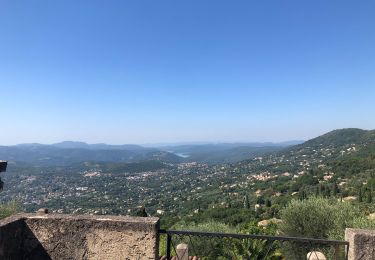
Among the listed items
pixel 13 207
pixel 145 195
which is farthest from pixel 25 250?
pixel 145 195

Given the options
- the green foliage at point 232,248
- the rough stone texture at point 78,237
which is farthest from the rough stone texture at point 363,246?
the green foliage at point 232,248

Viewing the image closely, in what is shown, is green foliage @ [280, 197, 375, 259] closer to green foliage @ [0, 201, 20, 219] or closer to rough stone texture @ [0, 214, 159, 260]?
rough stone texture @ [0, 214, 159, 260]

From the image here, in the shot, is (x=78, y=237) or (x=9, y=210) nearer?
(x=78, y=237)

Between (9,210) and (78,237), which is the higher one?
(78,237)

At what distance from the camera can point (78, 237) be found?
4.59 meters

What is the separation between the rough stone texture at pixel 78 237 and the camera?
14.5 feet

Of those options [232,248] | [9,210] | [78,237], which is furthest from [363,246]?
[9,210]

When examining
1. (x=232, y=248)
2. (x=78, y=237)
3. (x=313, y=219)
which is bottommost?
(x=232, y=248)

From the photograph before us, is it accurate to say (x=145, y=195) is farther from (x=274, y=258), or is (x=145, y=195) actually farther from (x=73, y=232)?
(x=73, y=232)

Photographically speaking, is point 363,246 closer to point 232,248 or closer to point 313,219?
point 232,248

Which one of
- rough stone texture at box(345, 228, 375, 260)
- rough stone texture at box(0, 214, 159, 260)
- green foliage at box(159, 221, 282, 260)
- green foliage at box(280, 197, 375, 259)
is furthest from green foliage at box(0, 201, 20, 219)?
rough stone texture at box(345, 228, 375, 260)

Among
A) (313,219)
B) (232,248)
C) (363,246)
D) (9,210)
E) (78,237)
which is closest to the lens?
(363,246)

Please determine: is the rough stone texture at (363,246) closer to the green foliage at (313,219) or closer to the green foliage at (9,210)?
the green foliage at (313,219)

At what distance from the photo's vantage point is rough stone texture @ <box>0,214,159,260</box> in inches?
174
